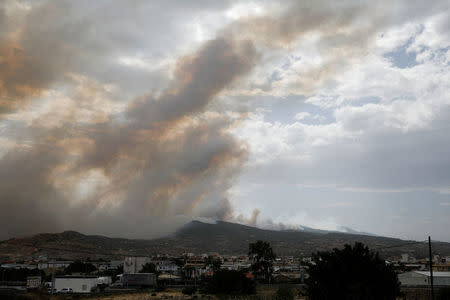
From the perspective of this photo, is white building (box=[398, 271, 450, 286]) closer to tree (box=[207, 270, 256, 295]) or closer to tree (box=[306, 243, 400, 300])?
tree (box=[207, 270, 256, 295])

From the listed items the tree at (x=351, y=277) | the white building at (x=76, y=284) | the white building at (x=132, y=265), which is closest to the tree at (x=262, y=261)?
the white building at (x=76, y=284)

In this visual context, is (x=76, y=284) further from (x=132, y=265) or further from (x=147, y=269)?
(x=132, y=265)

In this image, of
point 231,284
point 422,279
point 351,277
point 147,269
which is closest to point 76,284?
point 231,284

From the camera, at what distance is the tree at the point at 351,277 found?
35537 mm

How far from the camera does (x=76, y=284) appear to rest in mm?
75375

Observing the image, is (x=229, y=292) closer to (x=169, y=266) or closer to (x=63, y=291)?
(x=63, y=291)

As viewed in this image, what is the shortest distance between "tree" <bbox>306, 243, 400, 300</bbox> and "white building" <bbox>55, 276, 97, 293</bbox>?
170 ft

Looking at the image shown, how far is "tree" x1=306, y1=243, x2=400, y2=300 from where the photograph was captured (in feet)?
117

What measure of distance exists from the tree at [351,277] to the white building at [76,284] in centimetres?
5173

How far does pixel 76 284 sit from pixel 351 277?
57276mm

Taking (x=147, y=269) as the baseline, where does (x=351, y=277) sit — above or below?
above

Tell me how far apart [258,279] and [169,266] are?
168 feet

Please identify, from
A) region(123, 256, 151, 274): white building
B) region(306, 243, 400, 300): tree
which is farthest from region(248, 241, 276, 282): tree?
region(306, 243, 400, 300): tree

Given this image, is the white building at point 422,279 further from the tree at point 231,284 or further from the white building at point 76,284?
the white building at point 76,284
